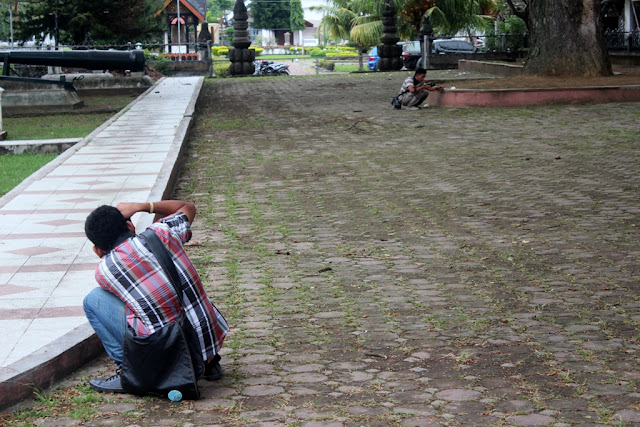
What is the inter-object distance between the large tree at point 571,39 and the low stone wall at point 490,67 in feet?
14.1

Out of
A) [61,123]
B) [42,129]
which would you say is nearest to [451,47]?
[61,123]

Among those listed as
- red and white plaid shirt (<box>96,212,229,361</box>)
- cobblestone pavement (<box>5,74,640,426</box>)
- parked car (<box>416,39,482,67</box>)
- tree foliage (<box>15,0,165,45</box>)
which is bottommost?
cobblestone pavement (<box>5,74,640,426</box>)

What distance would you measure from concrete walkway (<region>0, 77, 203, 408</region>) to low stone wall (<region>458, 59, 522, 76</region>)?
12875mm

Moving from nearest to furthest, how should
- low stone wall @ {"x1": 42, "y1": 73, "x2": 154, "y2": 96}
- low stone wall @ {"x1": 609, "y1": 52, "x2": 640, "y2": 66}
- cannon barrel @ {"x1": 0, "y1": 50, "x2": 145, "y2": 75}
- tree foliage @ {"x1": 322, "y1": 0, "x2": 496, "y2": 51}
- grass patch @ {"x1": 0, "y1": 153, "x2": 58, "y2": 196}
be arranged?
1. grass patch @ {"x1": 0, "y1": 153, "x2": 58, "y2": 196}
2. cannon barrel @ {"x1": 0, "y1": 50, "x2": 145, "y2": 75}
3. low stone wall @ {"x1": 42, "y1": 73, "x2": 154, "y2": 96}
4. low stone wall @ {"x1": 609, "y1": 52, "x2": 640, "y2": 66}
5. tree foliage @ {"x1": 322, "y1": 0, "x2": 496, "y2": 51}

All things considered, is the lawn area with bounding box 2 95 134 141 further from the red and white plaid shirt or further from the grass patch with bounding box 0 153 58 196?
the red and white plaid shirt

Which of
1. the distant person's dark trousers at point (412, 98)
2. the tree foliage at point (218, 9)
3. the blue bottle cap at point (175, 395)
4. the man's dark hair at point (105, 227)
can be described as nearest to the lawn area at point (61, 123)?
the distant person's dark trousers at point (412, 98)

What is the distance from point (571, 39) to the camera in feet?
64.9

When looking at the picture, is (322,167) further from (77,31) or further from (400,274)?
(77,31)

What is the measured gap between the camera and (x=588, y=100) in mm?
17781

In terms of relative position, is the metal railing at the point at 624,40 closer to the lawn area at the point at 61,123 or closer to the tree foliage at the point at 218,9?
the lawn area at the point at 61,123

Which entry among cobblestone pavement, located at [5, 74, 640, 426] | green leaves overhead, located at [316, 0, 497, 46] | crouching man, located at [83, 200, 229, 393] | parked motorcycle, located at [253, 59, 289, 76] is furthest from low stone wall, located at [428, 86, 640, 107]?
parked motorcycle, located at [253, 59, 289, 76]

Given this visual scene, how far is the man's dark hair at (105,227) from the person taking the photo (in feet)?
14.3

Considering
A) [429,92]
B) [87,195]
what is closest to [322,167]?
[87,195]

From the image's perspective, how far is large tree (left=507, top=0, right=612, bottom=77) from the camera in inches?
771
